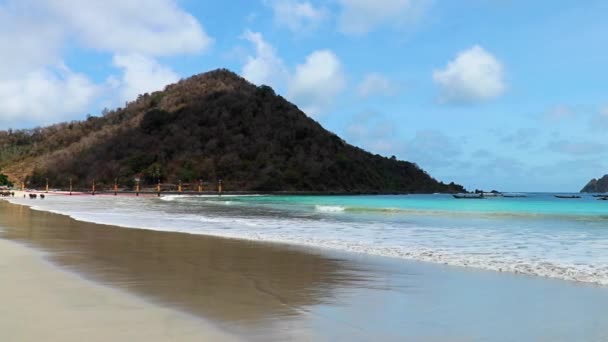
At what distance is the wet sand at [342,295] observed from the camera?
5.19m

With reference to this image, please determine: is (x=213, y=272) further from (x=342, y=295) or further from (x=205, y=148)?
(x=205, y=148)

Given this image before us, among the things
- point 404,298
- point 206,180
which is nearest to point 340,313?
point 404,298

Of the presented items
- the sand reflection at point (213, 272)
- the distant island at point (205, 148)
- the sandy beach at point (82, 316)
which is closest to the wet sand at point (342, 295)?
the sand reflection at point (213, 272)

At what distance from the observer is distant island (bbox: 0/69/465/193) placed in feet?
418

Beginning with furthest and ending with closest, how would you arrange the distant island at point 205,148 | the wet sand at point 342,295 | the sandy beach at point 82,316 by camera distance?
the distant island at point 205,148 < the wet sand at point 342,295 < the sandy beach at point 82,316

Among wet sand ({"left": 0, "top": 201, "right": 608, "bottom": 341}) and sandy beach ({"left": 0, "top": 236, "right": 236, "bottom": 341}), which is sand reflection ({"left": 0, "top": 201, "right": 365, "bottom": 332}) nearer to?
wet sand ({"left": 0, "top": 201, "right": 608, "bottom": 341})

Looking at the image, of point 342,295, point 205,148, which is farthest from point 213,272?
point 205,148

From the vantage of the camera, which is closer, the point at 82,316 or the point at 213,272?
the point at 82,316

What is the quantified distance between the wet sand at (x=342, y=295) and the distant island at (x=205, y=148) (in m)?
114

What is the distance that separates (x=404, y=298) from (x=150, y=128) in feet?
465

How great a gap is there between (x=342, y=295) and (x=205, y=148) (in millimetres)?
129111

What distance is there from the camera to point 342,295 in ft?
22.7

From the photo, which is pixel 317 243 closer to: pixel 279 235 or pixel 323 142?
pixel 279 235

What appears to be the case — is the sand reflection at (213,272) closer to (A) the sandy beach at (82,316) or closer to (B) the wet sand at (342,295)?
(B) the wet sand at (342,295)
